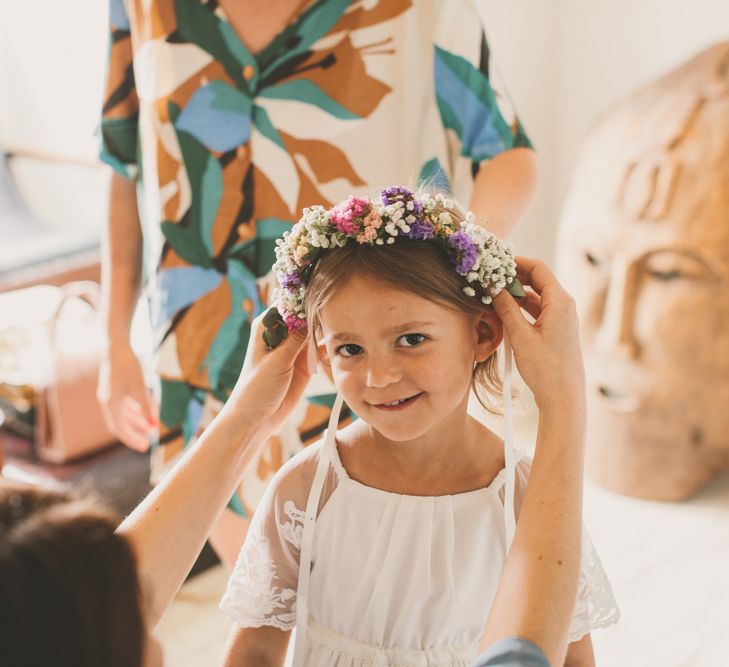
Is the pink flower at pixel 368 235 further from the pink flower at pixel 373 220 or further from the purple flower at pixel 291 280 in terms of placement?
the purple flower at pixel 291 280

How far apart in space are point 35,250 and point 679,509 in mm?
2431

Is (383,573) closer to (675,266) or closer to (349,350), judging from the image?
(349,350)

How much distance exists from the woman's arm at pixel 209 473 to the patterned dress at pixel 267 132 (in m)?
0.28

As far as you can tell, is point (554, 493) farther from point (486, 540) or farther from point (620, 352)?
point (620, 352)

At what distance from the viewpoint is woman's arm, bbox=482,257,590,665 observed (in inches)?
35.0

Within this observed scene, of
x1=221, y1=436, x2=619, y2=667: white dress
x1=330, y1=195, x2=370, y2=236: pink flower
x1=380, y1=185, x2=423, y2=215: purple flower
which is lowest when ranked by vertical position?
x1=221, y1=436, x2=619, y2=667: white dress

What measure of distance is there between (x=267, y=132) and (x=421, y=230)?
0.43 metres

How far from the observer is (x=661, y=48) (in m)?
3.52

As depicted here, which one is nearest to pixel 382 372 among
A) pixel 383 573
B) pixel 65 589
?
pixel 383 573

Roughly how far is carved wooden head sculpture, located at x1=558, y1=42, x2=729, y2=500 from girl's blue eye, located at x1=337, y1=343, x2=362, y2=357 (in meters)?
1.96

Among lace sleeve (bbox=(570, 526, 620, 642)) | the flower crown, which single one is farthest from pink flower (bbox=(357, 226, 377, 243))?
lace sleeve (bbox=(570, 526, 620, 642))

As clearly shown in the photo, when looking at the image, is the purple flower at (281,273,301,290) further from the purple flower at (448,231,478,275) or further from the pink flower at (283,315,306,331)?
the purple flower at (448,231,478,275)

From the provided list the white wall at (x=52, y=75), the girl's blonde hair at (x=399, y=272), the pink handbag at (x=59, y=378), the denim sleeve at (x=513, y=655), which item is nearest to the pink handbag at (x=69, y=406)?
the pink handbag at (x=59, y=378)

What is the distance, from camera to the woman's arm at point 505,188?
1314mm
